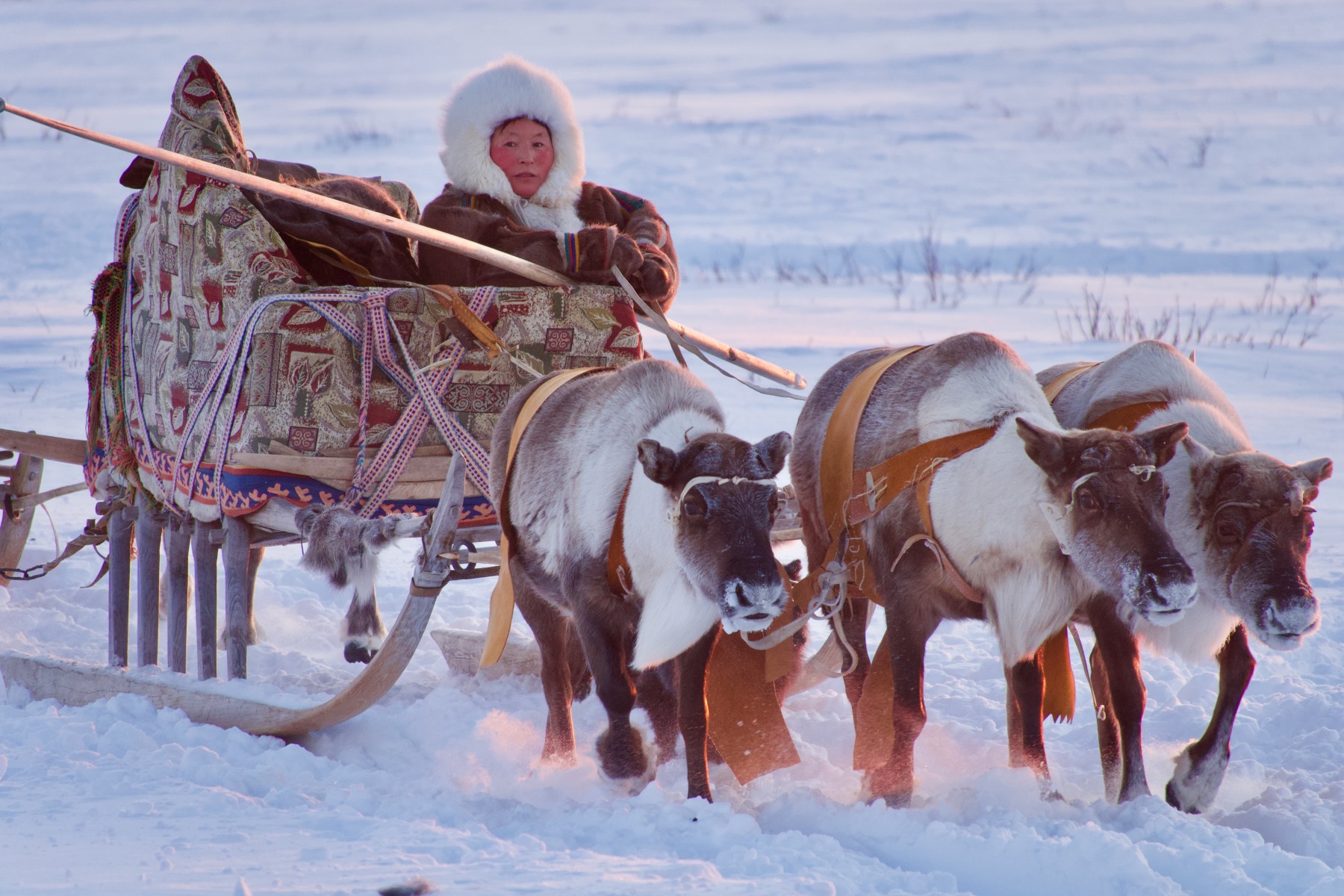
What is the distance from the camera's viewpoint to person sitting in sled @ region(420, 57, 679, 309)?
5398 millimetres

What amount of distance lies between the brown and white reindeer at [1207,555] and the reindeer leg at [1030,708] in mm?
209

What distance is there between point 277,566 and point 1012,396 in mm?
5418

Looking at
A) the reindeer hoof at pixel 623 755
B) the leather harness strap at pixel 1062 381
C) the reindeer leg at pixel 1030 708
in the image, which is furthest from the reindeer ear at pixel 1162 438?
the reindeer hoof at pixel 623 755

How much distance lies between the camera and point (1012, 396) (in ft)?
13.5

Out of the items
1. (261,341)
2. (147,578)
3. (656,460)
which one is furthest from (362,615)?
(656,460)

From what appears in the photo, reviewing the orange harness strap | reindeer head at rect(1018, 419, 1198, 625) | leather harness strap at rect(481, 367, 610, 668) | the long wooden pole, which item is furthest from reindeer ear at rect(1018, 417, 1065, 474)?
the long wooden pole

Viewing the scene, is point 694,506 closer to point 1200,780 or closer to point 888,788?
point 888,788

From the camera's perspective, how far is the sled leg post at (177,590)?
5.58 metres

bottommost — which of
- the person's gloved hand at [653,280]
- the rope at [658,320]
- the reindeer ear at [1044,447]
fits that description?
the reindeer ear at [1044,447]

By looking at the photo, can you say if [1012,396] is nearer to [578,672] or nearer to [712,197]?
[578,672]

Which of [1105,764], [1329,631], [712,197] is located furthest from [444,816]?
[712,197]

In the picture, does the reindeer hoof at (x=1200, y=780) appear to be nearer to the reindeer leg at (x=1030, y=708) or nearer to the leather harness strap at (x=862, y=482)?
the reindeer leg at (x=1030, y=708)

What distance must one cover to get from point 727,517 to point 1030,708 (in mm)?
1226

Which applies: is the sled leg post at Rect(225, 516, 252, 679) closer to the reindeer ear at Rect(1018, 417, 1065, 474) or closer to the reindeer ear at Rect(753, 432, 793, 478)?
the reindeer ear at Rect(753, 432, 793, 478)
